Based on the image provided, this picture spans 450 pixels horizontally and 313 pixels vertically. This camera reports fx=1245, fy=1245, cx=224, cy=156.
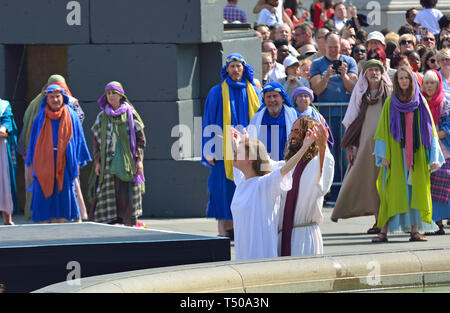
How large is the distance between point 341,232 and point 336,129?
252cm

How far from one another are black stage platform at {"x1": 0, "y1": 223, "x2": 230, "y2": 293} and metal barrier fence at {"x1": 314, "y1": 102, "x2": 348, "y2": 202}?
645 cm

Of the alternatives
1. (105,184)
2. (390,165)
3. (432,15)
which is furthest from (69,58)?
(432,15)

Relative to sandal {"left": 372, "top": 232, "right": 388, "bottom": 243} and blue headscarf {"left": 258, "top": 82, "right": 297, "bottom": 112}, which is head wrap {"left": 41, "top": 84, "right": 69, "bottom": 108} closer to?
blue headscarf {"left": 258, "top": 82, "right": 297, "bottom": 112}

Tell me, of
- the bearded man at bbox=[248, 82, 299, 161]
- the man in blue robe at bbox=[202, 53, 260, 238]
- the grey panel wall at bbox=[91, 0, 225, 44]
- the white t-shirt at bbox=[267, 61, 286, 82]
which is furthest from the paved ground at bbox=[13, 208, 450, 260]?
the grey panel wall at bbox=[91, 0, 225, 44]

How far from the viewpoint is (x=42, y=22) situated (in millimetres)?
14195

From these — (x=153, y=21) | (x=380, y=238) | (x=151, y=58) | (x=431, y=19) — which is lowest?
(x=380, y=238)

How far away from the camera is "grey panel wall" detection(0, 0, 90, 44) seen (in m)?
14.1

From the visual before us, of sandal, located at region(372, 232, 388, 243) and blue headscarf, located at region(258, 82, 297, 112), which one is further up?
blue headscarf, located at region(258, 82, 297, 112)

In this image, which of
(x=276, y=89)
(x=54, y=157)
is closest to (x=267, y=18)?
(x=54, y=157)

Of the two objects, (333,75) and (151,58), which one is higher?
(151,58)

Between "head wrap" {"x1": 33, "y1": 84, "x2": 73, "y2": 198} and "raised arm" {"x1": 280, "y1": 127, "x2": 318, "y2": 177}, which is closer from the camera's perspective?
"raised arm" {"x1": 280, "y1": 127, "x2": 318, "y2": 177}

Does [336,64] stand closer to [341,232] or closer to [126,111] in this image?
[341,232]

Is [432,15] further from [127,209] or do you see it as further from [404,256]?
[404,256]
